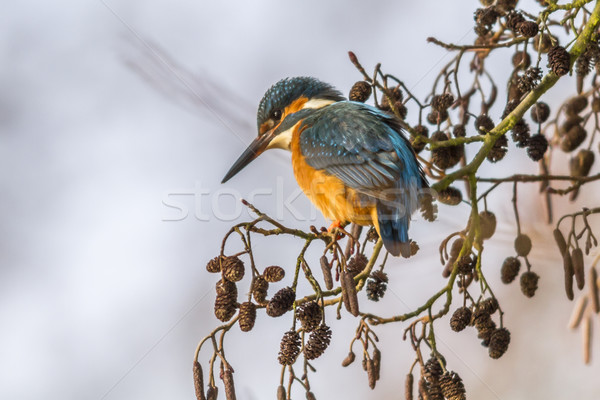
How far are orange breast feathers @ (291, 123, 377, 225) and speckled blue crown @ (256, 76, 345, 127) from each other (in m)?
0.27

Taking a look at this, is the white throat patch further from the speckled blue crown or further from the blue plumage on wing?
the blue plumage on wing

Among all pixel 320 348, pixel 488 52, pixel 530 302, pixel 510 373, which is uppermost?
pixel 488 52

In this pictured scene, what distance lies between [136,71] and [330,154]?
0.72 metres

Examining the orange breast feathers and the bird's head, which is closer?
the orange breast feathers

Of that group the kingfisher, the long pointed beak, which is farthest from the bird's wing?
the long pointed beak

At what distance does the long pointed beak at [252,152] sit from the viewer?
8.63ft

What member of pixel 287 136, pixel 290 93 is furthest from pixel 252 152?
pixel 290 93

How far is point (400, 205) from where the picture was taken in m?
1.99

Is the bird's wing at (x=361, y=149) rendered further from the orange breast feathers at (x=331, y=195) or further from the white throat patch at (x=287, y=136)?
the white throat patch at (x=287, y=136)

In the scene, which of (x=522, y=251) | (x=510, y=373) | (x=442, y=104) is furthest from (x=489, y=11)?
(x=510, y=373)

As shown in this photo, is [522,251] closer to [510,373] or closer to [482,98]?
[482,98]

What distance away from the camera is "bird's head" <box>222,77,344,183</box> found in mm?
2629

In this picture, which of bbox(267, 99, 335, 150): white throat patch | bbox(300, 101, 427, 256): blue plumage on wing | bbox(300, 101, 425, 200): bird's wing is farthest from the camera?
bbox(267, 99, 335, 150): white throat patch

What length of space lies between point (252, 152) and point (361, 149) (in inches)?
24.3
